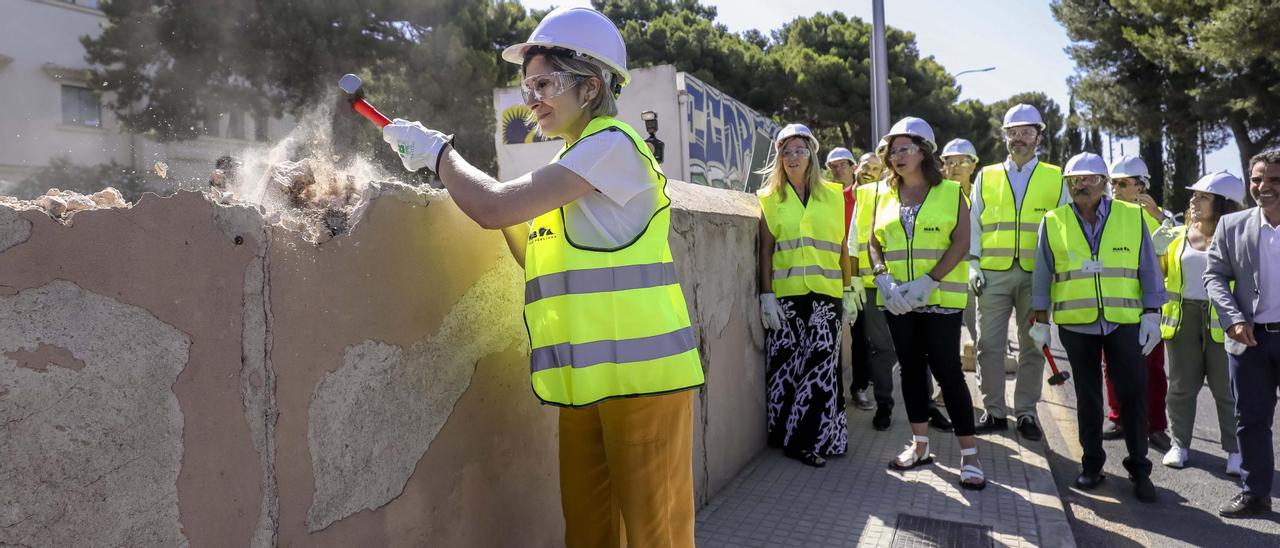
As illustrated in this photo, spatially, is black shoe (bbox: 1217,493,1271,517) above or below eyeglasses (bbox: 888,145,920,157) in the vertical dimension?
below

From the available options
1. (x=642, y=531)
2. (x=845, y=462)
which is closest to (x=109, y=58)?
(x=845, y=462)

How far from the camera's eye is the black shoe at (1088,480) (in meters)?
4.45

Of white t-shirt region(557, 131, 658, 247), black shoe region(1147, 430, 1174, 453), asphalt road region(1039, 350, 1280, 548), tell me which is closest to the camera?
white t-shirt region(557, 131, 658, 247)

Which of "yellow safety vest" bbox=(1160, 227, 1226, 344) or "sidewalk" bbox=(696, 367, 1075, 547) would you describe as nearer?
"sidewalk" bbox=(696, 367, 1075, 547)

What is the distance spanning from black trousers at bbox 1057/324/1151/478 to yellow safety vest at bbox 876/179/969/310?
0.64 meters

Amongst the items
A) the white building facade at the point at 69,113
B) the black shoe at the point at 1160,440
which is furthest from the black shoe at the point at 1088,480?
the white building facade at the point at 69,113

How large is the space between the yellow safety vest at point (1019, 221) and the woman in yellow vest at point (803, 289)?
4.42 feet

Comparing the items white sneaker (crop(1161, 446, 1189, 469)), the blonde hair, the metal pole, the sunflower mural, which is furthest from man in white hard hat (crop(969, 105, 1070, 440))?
the sunflower mural

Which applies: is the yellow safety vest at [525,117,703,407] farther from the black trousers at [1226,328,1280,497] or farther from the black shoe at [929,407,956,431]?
the black shoe at [929,407,956,431]

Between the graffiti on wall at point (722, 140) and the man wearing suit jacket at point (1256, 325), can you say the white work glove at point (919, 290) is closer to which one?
the man wearing suit jacket at point (1256, 325)

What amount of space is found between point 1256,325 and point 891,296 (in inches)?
66.5

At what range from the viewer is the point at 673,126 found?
11.8 m

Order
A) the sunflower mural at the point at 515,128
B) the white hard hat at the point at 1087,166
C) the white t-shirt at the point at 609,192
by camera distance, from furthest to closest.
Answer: the sunflower mural at the point at 515,128, the white hard hat at the point at 1087,166, the white t-shirt at the point at 609,192

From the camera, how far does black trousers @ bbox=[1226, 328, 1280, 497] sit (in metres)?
4.00
